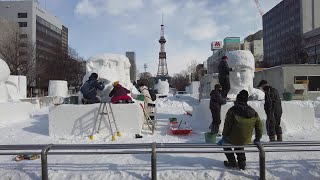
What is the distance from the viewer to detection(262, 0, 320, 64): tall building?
80125 mm

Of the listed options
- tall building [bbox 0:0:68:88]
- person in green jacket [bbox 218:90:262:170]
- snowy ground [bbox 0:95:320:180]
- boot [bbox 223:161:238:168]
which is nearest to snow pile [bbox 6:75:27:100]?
snowy ground [bbox 0:95:320:180]

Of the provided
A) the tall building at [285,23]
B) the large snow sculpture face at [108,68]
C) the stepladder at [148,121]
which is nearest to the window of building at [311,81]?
the large snow sculpture face at [108,68]

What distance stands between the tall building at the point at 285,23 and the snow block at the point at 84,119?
6214cm

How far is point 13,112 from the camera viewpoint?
14375 millimetres

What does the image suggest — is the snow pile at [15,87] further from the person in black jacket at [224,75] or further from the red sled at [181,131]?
the person in black jacket at [224,75]

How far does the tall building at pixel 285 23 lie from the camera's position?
263ft

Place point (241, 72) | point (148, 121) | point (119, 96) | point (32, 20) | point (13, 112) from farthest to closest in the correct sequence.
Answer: point (32, 20)
point (13, 112)
point (241, 72)
point (148, 121)
point (119, 96)

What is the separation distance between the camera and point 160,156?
7289 mm

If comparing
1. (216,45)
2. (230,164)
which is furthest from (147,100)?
(216,45)

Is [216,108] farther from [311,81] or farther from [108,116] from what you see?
[311,81]

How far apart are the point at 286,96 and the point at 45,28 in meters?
85.6

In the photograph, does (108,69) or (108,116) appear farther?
(108,69)

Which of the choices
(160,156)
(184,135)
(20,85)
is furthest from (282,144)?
(20,85)

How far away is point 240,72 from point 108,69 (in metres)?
4.88
